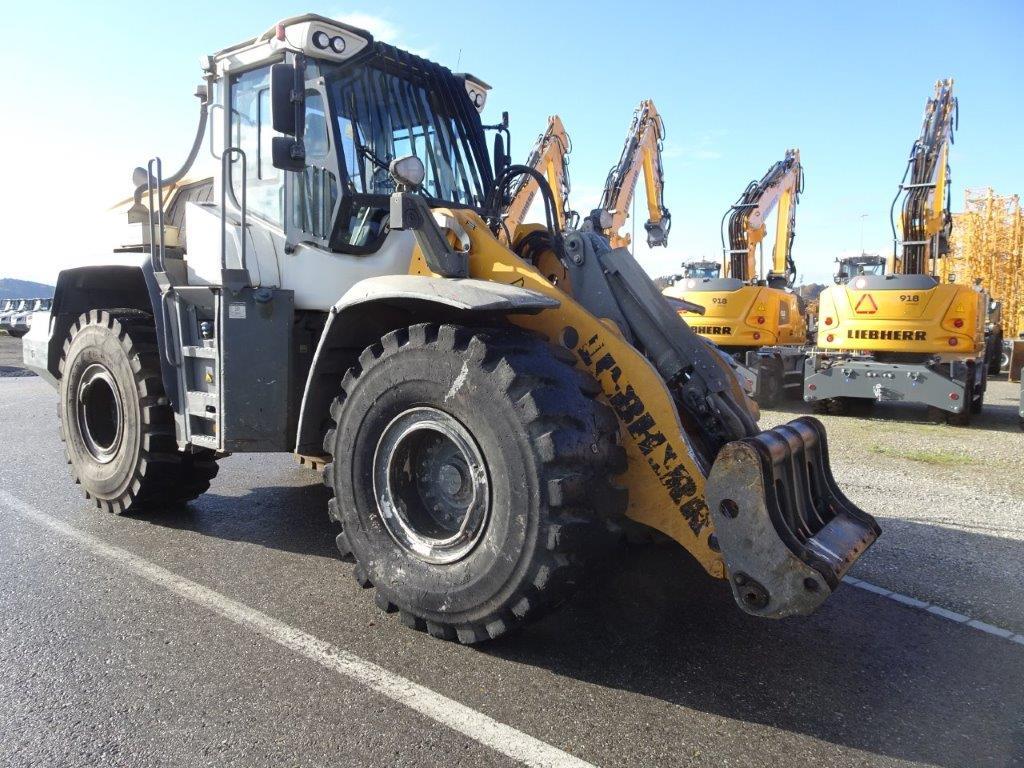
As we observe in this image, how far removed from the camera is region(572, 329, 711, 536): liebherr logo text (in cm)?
327

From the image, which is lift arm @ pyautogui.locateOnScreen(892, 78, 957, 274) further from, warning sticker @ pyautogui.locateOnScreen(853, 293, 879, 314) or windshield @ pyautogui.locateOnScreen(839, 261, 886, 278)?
windshield @ pyautogui.locateOnScreen(839, 261, 886, 278)

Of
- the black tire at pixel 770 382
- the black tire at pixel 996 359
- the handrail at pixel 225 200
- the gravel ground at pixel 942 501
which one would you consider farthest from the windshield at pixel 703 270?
the handrail at pixel 225 200

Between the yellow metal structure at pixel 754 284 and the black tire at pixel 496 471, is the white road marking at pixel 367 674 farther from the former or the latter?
the yellow metal structure at pixel 754 284

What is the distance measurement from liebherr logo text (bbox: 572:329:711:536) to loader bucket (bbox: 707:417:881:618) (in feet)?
0.56

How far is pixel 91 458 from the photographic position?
577 cm

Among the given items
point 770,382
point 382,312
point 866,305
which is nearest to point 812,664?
point 382,312

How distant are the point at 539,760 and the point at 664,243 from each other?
1492 centimetres

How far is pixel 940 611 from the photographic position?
4.00 meters

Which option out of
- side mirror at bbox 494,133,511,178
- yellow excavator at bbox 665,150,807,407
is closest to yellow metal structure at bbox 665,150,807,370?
yellow excavator at bbox 665,150,807,407

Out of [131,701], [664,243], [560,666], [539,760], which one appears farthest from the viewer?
[664,243]

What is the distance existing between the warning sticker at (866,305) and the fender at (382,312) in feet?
30.8

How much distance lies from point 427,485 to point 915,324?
9.88 metres

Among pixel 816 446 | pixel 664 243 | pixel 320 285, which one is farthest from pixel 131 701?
pixel 664 243

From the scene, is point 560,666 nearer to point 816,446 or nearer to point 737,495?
point 737,495
